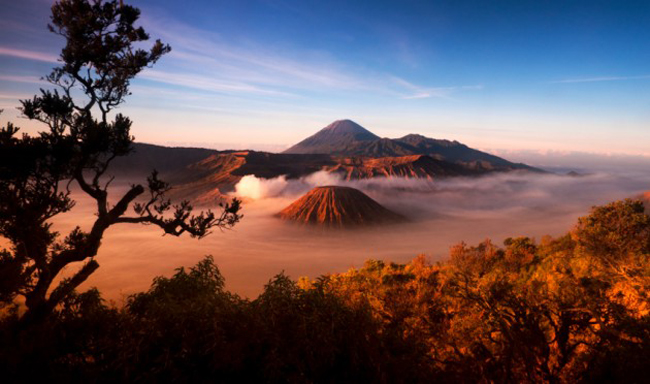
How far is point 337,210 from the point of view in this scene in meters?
124

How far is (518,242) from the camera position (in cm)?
4794

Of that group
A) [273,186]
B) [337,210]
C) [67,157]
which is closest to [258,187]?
[273,186]

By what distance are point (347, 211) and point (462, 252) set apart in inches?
3019

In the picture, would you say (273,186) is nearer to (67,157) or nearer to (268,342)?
(67,157)

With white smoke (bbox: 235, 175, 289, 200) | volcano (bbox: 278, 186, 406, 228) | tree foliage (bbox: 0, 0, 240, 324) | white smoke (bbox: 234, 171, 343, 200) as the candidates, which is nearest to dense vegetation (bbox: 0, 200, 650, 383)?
tree foliage (bbox: 0, 0, 240, 324)

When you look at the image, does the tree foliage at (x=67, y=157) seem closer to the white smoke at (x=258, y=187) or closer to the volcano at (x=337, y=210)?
the volcano at (x=337, y=210)

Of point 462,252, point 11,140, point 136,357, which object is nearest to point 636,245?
point 462,252

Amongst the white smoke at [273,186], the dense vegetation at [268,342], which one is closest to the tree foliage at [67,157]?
the dense vegetation at [268,342]

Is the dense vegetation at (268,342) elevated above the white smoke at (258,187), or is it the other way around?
the dense vegetation at (268,342)

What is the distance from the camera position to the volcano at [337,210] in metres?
120

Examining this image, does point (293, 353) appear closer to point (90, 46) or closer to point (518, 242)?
point (90, 46)

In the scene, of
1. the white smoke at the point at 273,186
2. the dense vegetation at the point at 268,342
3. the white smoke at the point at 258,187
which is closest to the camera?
the dense vegetation at the point at 268,342

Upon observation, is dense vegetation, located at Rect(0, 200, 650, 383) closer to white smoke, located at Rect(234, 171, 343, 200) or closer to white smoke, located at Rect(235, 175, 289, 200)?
white smoke, located at Rect(234, 171, 343, 200)

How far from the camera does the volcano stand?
394 ft
